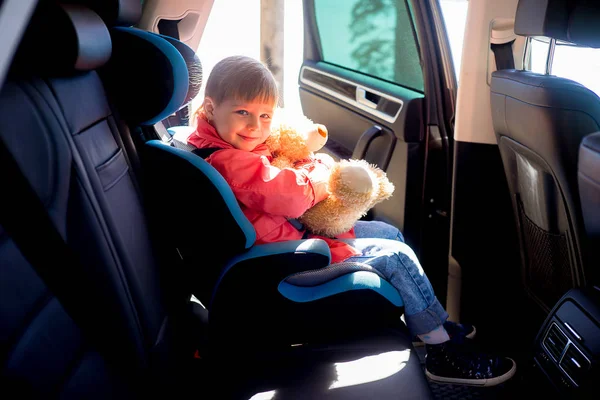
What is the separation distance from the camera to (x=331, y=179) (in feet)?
4.79

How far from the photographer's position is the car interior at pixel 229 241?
96cm

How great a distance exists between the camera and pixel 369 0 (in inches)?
99.2

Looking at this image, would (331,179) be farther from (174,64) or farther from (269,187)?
(174,64)

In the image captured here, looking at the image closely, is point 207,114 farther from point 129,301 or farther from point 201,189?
point 129,301

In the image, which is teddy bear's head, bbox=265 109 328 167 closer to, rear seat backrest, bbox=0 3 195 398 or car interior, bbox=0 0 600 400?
car interior, bbox=0 0 600 400

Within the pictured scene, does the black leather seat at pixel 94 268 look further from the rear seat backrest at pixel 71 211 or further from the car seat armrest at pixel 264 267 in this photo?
the car seat armrest at pixel 264 267

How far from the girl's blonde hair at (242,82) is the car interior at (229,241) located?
0.39 feet

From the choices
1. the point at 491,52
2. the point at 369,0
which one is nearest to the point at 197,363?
the point at 491,52

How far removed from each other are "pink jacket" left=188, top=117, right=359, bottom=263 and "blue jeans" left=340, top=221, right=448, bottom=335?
0.08 metres

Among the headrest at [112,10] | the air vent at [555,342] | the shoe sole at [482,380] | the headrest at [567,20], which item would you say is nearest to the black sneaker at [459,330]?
the shoe sole at [482,380]

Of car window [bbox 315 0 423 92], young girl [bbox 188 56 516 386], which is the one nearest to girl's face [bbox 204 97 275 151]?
young girl [bbox 188 56 516 386]

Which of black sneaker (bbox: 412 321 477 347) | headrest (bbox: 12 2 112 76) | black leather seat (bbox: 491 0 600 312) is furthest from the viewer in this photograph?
black sneaker (bbox: 412 321 477 347)

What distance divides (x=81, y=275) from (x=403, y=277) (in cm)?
88

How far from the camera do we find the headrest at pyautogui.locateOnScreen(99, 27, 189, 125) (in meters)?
1.30
